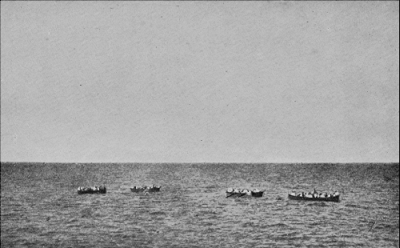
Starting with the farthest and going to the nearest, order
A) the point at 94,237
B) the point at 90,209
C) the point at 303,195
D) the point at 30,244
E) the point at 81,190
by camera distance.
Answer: the point at 81,190
the point at 303,195
the point at 90,209
the point at 94,237
the point at 30,244

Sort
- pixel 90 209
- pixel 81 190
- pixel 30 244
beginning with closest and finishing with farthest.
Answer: pixel 30 244, pixel 90 209, pixel 81 190

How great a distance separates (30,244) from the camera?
3053 cm

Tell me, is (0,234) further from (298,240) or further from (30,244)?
(298,240)

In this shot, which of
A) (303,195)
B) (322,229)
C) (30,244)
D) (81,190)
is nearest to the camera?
(30,244)

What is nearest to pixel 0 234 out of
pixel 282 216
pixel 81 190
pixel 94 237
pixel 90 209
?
pixel 94 237

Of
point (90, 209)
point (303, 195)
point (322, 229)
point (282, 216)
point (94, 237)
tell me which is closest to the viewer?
point (94, 237)

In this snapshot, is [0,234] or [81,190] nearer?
[0,234]

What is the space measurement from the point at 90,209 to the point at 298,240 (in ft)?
84.6

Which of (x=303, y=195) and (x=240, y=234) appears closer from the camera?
(x=240, y=234)

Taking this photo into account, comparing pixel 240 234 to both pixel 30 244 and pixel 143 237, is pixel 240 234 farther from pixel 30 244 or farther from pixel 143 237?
pixel 30 244

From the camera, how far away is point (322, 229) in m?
36.6

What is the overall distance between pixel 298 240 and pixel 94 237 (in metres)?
14.9

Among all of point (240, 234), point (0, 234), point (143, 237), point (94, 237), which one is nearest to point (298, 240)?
point (240, 234)

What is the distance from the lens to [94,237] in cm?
3278
